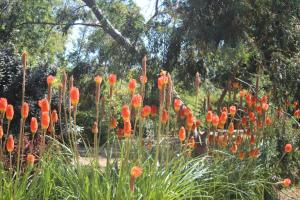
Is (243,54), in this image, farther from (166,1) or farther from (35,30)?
(35,30)

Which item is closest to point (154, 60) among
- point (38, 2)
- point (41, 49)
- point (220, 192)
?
point (220, 192)

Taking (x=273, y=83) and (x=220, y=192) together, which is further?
(x=273, y=83)

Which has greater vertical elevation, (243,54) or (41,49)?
(41,49)

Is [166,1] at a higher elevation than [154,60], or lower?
higher

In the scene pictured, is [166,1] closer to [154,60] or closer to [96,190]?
[154,60]

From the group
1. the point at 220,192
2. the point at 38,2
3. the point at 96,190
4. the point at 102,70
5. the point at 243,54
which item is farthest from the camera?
the point at 38,2

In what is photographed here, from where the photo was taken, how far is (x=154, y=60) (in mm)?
8031

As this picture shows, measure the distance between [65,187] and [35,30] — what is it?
41.6ft

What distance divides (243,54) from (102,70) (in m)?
3.08

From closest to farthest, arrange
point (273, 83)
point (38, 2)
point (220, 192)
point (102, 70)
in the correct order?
point (220, 192) < point (273, 83) < point (102, 70) < point (38, 2)

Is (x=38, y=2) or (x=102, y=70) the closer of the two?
(x=102, y=70)

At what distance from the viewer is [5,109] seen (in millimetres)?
3152

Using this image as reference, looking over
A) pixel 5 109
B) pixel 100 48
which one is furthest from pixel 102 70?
pixel 5 109

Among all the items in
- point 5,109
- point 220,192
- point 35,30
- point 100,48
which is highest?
point 35,30
